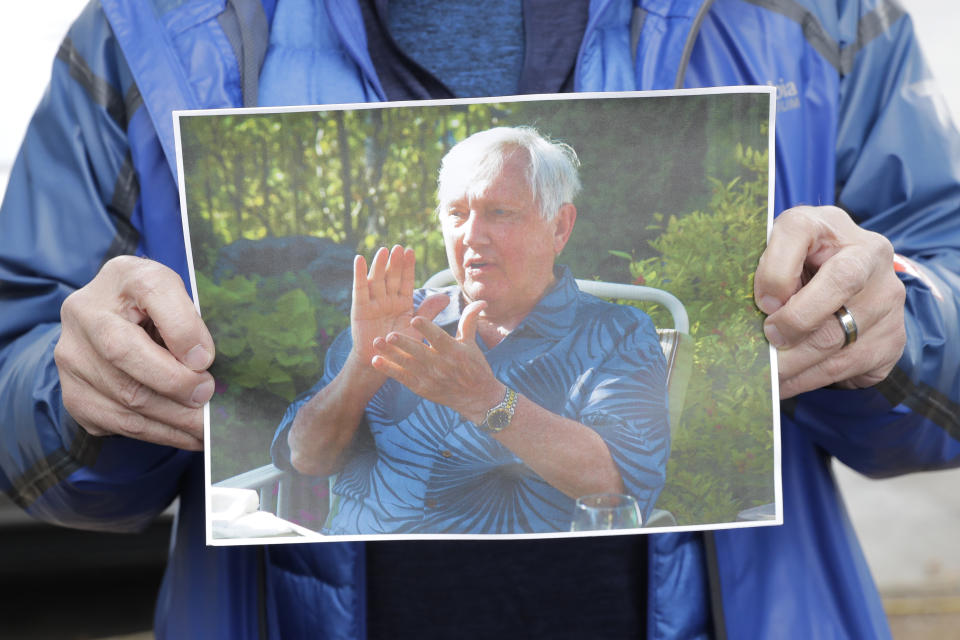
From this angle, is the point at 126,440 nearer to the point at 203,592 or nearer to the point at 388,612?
the point at 203,592

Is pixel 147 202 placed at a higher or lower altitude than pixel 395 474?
higher

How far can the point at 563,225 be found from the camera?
69 centimetres

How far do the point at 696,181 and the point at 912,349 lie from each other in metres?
0.24

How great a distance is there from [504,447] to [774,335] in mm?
240

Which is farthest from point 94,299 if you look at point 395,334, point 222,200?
point 395,334

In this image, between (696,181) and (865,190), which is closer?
(696,181)

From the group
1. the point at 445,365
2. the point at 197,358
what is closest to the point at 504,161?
the point at 445,365

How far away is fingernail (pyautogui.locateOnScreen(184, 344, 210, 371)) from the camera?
0.67 metres

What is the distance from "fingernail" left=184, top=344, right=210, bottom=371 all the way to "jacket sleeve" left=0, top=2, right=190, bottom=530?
134mm

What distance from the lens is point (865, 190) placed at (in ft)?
2.65

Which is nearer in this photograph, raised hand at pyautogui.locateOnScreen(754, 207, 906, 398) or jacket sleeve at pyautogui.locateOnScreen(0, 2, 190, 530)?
raised hand at pyautogui.locateOnScreen(754, 207, 906, 398)

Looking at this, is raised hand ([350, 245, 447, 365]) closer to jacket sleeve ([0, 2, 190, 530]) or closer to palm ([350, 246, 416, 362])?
palm ([350, 246, 416, 362])

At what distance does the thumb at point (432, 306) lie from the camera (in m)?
0.69

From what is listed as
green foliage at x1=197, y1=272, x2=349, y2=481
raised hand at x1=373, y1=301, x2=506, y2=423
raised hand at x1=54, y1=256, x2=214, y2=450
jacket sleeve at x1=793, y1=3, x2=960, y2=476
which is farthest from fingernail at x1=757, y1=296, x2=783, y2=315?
raised hand at x1=54, y1=256, x2=214, y2=450
